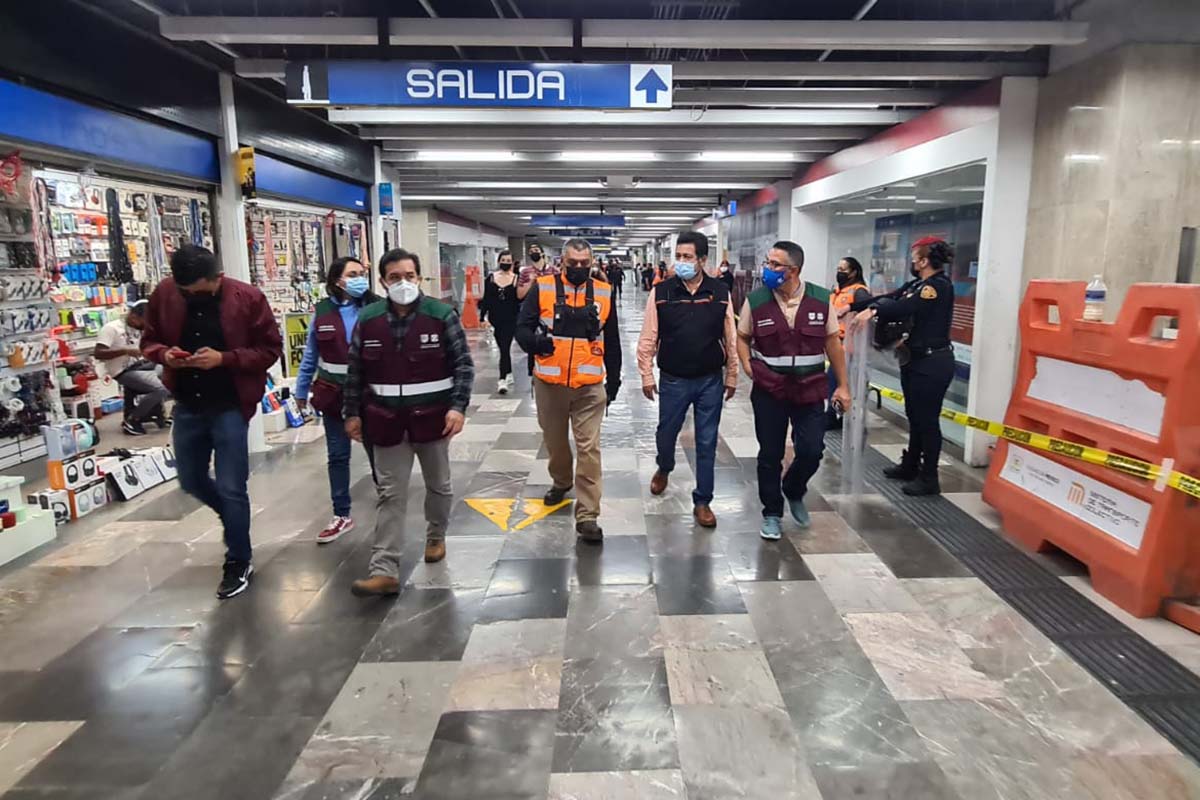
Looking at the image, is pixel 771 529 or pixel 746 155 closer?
pixel 771 529

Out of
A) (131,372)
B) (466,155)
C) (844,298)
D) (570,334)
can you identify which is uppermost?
(466,155)

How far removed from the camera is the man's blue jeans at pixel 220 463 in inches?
144

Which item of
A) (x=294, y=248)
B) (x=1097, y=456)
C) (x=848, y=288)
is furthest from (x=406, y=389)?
(x=294, y=248)

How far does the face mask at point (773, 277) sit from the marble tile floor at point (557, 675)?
151 centimetres

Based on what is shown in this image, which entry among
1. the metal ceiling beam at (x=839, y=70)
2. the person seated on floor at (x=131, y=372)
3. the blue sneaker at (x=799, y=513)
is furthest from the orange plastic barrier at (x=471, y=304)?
the blue sneaker at (x=799, y=513)

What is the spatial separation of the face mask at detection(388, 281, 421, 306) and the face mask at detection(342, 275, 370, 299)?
2.72 feet

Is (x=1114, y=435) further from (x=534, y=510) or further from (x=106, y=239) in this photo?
(x=106, y=239)

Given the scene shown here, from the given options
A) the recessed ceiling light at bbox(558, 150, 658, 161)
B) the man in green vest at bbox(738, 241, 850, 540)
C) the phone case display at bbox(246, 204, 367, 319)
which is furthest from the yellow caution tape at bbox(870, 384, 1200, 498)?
the phone case display at bbox(246, 204, 367, 319)

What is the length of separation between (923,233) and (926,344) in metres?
3.17

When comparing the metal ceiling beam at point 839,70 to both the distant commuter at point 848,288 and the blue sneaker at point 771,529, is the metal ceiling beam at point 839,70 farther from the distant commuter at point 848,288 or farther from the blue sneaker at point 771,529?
the blue sneaker at point 771,529

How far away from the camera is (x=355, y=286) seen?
428 cm

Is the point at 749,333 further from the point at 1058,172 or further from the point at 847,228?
the point at 847,228

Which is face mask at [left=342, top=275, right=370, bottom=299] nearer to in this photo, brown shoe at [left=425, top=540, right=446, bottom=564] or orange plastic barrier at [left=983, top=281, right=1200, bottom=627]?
brown shoe at [left=425, top=540, right=446, bottom=564]

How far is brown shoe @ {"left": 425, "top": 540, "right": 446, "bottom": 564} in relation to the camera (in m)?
4.06
